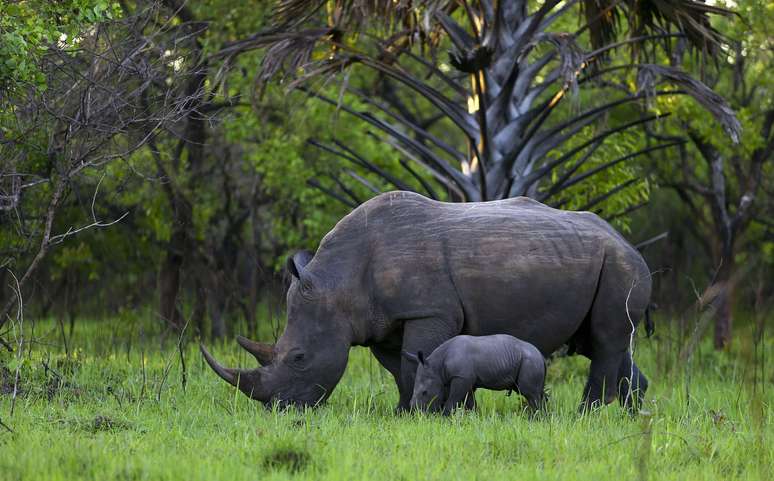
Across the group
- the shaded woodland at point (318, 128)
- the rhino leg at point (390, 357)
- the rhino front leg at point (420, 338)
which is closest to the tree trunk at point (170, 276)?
the shaded woodland at point (318, 128)

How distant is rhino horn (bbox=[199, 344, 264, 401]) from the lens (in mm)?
7504

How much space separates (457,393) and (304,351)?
3.66 feet

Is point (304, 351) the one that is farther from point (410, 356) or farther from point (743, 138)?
point (743, 138)

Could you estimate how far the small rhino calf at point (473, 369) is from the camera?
7164 millimetres

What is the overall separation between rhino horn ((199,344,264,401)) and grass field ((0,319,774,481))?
0.18m

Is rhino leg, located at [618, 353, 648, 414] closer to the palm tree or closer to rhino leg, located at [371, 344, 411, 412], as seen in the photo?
rhino leg, located at [371, 344, 411, 412]

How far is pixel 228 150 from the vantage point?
54.9 ft

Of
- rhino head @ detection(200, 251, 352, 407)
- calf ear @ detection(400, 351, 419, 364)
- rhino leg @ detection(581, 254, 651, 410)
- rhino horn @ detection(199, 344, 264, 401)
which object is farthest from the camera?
rhino leg @ detection(581, 254, 651, 410)

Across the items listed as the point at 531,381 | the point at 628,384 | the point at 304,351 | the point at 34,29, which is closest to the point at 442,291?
the point at 531,381

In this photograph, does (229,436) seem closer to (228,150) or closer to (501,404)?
(501,404)

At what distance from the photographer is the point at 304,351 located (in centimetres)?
763

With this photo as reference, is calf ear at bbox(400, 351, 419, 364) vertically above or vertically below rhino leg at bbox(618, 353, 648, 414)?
above

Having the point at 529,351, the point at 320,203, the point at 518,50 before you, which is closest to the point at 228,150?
the point at 320,203

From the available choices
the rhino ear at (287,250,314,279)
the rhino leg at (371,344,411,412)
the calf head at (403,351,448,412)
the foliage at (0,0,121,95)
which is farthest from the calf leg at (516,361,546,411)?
the foliage at (0,0,121,95)
